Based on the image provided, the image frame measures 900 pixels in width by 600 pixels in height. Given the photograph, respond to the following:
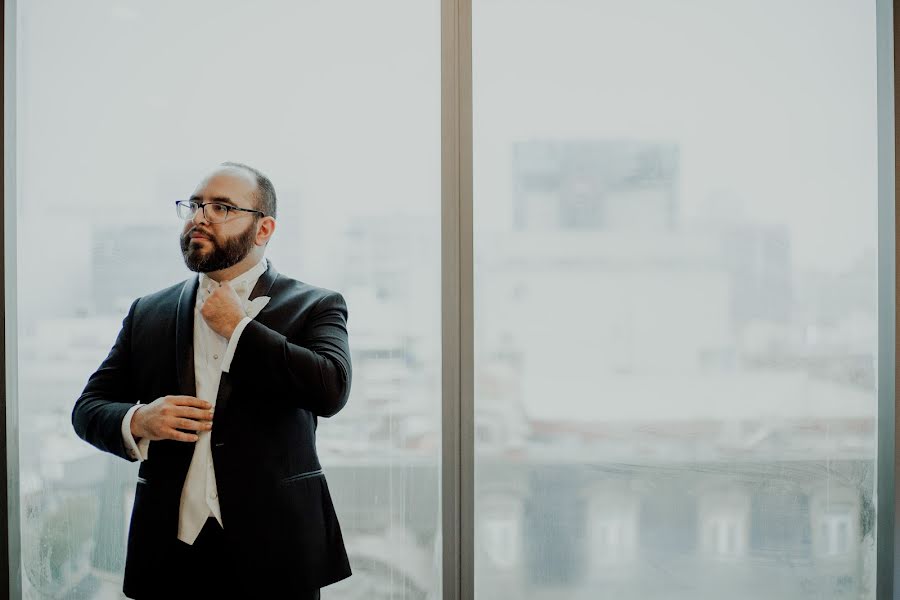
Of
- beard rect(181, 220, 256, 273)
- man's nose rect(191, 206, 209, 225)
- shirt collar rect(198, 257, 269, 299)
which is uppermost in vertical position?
man's nose rect(191, 206, 209, 225)

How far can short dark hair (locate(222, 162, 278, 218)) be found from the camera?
1.85 m

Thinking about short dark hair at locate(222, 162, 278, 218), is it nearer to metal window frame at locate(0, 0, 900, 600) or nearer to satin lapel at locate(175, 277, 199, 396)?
satin lapel at locate(175, 277, 199, 396)

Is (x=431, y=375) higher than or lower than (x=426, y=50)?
lower

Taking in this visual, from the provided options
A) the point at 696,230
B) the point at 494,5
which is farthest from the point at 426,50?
the point at 696,230

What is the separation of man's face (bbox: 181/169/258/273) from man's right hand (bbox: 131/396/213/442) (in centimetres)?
32

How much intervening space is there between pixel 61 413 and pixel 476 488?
110cm

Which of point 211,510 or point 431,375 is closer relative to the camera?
point 211,510

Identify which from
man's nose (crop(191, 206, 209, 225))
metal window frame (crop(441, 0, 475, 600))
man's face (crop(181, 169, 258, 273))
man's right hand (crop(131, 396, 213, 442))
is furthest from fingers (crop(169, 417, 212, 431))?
metal window frame (crop(441, 0, 475, 600))

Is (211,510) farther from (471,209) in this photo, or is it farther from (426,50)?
(426,50)

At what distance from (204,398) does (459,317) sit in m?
0.65

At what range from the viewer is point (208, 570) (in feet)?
5.74

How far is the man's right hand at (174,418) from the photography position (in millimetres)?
1766

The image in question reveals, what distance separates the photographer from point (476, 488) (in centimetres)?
195

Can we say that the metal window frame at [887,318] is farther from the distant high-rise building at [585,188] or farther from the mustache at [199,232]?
the mustache at [199,232]
